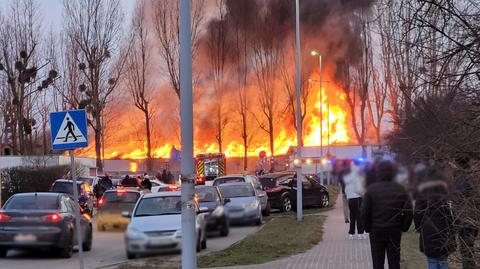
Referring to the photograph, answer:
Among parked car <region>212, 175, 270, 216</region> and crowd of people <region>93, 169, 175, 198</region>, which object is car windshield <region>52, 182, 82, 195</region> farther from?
parked car <region>212, 175, 270, 216</region>

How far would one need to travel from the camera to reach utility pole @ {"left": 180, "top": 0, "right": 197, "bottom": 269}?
8031 mm

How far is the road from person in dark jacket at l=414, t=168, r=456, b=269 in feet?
16.4

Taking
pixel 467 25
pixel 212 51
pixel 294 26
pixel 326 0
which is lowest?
pixel 467 25

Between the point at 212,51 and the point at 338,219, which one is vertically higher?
the point at 212,51

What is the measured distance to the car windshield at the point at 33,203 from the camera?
13773 millimetres

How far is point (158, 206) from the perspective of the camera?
13508 millimetres

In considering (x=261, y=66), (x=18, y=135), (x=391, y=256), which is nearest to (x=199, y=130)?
(x=261, y=66)

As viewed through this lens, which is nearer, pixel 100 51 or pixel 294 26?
pixel 294 26

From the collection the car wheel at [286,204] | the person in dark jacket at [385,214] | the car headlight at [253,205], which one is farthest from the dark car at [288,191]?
the person in dark jacket at [385,214]

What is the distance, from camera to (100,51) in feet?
135

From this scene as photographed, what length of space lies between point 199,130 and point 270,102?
24.1ft

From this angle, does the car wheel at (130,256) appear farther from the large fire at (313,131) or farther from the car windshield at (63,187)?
the large fire at (313,131)

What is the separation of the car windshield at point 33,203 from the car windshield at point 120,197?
201 inches

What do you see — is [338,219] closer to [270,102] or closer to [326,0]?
[270,102]
